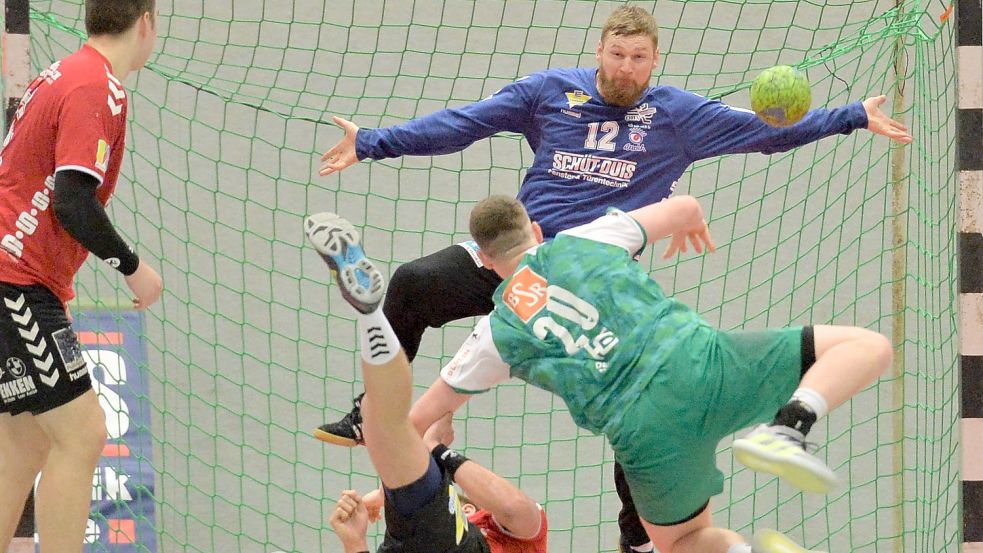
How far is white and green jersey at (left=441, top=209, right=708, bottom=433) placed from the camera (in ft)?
10.5

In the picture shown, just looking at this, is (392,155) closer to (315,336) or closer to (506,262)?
(506,262)

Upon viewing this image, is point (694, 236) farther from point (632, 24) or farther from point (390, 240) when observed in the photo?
point (390, 240)

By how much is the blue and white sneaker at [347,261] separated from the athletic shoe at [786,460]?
0.90 metres

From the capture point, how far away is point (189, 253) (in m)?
5.72

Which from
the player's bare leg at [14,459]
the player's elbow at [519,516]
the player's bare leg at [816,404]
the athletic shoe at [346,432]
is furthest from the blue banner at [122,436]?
the player's bare leg at [816,404]

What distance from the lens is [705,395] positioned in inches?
124

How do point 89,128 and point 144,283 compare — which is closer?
point 89,128

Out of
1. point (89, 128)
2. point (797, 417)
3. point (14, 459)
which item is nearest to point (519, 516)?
point (797, 417)

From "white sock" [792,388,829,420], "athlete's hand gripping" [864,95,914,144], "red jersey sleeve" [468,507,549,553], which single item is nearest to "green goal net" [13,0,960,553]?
"athlete's hand gripping" [864,95,914,144]

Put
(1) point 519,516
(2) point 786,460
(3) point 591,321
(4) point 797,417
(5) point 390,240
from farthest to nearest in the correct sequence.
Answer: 1. (5) point 390,240
2. (1) point 519,516
3. (3) point 591,321
4. (4) point 797,417
5. (2) point 786,460

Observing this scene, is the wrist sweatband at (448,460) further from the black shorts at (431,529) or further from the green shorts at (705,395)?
the green shorts at (705,395)

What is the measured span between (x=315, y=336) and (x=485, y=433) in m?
0.89

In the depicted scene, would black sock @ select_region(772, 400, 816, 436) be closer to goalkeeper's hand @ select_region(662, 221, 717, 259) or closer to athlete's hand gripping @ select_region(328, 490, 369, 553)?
goalkeeper's hand @ select_region(662, 221, 717, 259)

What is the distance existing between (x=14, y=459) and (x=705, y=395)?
1875 mm
